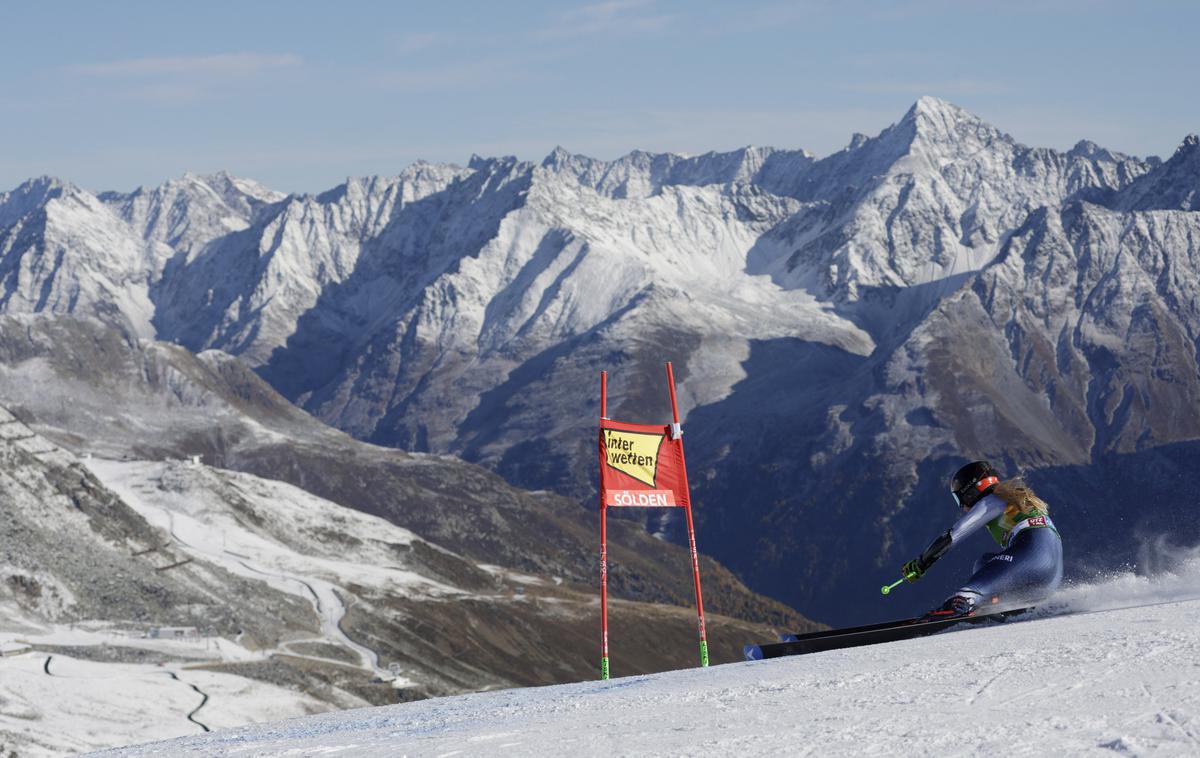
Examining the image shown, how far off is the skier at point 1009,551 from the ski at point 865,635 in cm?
19

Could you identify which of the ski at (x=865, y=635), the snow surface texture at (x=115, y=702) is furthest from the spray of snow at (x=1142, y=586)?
the snow surface texture at (x=115, y=702)

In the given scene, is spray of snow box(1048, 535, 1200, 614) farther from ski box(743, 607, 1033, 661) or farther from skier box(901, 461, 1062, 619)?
ski box(743, 607, 1033, 661)

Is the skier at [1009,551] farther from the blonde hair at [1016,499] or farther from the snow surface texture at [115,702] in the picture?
the snow surface texture at [115,702]

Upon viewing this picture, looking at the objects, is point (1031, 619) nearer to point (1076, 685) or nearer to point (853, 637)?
point (853, 637)

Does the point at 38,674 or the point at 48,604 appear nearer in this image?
the point at 38,674

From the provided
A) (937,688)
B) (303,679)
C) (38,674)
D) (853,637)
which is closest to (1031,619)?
(853,637)

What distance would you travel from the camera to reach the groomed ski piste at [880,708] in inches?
771

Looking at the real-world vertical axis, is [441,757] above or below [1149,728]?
below

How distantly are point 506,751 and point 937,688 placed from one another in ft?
20.2

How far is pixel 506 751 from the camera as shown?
21.8m

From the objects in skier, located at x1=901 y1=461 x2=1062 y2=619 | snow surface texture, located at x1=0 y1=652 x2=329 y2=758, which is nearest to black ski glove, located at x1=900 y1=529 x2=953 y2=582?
skier, located at x1=901 y1=461 x2=1062 y2=619

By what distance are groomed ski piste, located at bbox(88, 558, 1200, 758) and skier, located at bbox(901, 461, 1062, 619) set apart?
72 cm

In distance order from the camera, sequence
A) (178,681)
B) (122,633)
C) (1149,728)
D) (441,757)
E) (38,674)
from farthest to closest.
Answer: (122,633) < (178,681) < (38,674) < (441,757) < (1149,728)

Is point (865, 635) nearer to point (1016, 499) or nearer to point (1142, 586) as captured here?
point (1016, 499)
